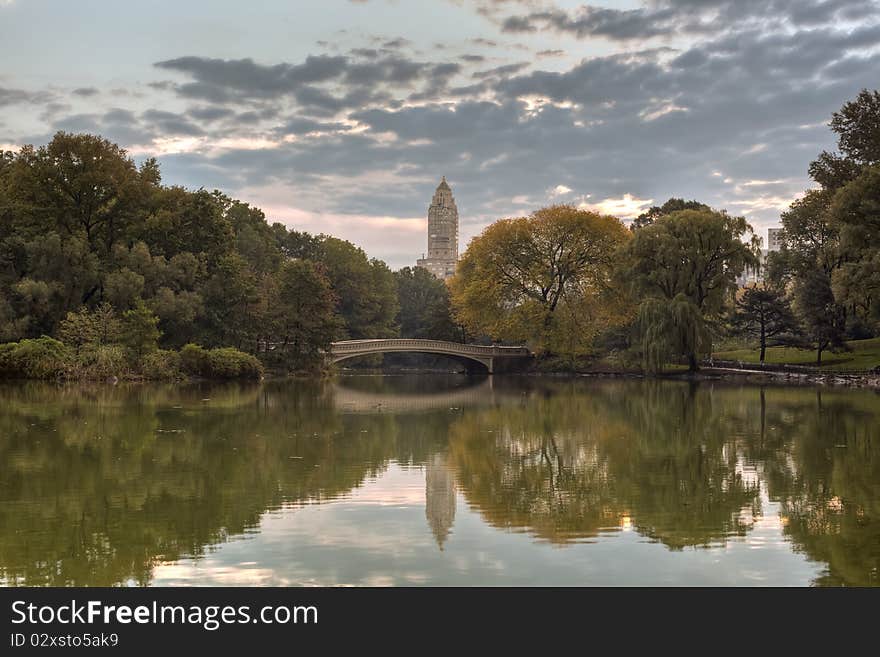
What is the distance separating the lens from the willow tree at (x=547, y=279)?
208 ft

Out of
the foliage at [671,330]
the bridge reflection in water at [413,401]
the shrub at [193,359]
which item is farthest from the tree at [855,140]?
the shrub at [193,359]

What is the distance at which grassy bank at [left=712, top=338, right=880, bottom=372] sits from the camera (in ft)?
169

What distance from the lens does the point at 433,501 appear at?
11.8 metres

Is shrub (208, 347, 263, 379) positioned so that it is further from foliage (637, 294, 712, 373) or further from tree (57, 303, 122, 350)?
foliage (637, 294, 712, 373)

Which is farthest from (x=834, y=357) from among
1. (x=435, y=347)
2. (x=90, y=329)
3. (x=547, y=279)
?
(x=90, y=329)

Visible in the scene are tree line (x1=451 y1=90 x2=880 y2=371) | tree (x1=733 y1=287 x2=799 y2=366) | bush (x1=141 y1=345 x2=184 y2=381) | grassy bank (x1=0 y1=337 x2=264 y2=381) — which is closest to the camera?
grassy bank (x1=0 y1=337 x2=264 y2=381)

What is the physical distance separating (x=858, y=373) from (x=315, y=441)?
1442 inches

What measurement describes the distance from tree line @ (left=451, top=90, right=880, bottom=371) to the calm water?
996 inches

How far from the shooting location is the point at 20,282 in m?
46.0

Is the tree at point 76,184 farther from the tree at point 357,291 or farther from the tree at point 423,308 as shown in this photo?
the tree at point 423,308

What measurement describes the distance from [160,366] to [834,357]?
1554 inches

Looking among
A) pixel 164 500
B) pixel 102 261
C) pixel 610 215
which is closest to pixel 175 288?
pixel 102 261

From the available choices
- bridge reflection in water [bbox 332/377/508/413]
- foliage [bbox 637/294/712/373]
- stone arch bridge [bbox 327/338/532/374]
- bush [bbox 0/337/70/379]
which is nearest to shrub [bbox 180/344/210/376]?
bush [bbox 0/337/70/379]
